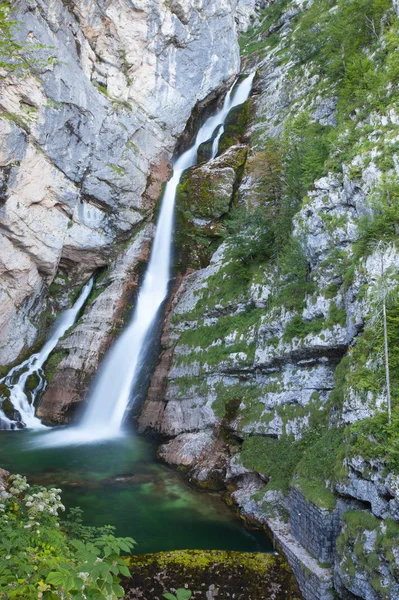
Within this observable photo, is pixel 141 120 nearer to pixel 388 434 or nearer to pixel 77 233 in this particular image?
pixel 77 233

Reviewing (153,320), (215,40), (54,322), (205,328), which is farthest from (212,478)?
(215,40)

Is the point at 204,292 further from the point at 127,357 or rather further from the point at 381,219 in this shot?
the point at 381,219

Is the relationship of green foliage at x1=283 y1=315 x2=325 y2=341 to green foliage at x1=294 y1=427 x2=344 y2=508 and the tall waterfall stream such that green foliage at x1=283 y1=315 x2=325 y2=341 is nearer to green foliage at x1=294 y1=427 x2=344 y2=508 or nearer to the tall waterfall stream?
green foliage at x1=294 y1=427 x2=344 y2=508

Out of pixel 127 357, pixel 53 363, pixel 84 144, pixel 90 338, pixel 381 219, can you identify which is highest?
pixel 84 144

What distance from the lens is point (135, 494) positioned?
42.0ft

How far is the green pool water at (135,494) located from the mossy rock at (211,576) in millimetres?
1135

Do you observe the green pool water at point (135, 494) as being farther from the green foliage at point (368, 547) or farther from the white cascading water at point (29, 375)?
the green foliage at point (368, 547)

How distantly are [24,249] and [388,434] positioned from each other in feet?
62.8

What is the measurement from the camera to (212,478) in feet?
44.2

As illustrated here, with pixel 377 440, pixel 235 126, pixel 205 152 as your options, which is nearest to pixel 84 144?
pixel 205 152

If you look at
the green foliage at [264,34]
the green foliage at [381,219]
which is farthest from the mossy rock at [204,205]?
the green foliage at [264,34]

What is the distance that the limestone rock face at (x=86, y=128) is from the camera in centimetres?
2103

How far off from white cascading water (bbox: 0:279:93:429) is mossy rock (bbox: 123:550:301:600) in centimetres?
1273

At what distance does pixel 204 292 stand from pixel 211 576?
12.8 metres
